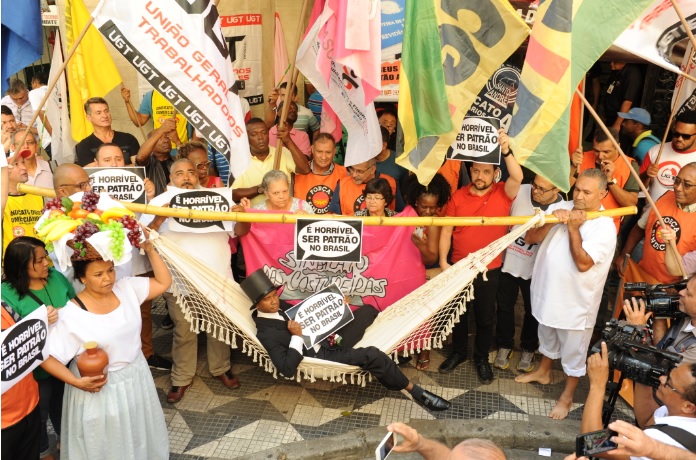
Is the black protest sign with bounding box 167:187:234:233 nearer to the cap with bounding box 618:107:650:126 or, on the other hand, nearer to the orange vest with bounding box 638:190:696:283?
the orange vest with bounding box 638:190:696:283

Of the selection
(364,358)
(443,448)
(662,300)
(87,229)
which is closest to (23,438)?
(87,229)

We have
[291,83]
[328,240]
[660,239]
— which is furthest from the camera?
[291,83]

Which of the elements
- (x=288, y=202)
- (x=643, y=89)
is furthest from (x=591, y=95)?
(x=288, y=202)

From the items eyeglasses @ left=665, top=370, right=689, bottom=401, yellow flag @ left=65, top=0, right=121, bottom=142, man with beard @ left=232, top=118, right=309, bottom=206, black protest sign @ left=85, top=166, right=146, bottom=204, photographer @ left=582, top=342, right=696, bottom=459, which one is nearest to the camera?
photographer @ left=582, top=342, right=696, bottom=459

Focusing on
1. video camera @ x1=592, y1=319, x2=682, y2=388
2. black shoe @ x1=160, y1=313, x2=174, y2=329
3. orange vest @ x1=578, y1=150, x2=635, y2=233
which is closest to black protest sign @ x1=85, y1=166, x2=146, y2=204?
black shoe @ x1=160, y1=313, x2=174, y2=329

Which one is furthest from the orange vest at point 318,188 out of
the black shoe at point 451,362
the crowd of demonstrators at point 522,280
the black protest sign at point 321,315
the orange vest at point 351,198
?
the black shoe at point 451,362

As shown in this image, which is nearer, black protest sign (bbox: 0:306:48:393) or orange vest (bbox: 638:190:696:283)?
black protest sign (bbox: 0:306:48:393)

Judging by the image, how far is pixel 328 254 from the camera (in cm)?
465

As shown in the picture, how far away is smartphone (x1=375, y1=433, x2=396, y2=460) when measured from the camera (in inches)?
102

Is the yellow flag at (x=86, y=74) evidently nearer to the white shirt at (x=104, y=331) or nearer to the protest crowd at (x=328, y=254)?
the protest crowd at (x=328, y=254)

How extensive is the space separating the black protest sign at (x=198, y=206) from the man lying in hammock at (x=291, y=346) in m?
0.45

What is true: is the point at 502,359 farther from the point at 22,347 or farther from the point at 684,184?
the point at 22,347

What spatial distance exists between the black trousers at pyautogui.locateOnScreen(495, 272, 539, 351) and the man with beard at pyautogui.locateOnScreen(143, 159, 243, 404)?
2.14m

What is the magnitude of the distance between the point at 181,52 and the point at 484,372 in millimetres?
3287
